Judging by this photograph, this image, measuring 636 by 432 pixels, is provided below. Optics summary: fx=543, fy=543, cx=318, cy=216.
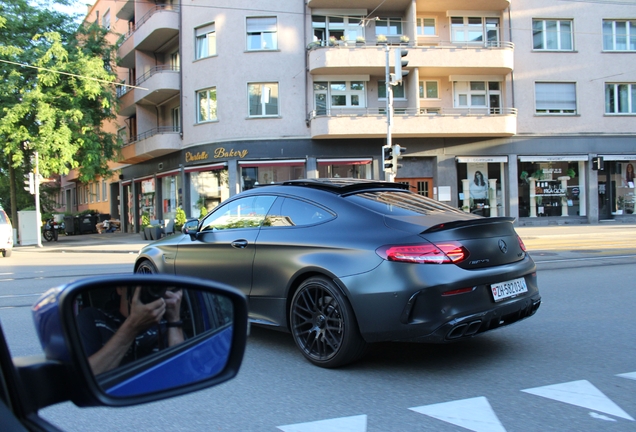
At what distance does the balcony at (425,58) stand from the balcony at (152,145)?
8100 mm

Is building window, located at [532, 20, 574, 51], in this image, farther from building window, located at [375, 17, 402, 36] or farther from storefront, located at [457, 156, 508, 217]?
building window, located at [375, 17, 402, 36]

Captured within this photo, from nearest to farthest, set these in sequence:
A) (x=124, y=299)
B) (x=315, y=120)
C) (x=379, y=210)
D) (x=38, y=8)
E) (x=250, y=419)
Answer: (x=124, y=299) → (x=250, y=419) → (x=379, y=210) → (x=315, y=120) → (x=38, y=8)

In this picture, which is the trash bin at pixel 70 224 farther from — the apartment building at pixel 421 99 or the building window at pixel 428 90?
the building window at pixel 428 90

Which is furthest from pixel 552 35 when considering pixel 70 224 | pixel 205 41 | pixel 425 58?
pixel 70 224

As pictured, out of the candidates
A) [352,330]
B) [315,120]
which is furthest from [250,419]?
[315,120]

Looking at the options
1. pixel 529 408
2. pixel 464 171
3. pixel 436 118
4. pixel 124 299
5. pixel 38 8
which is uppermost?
pixel 38 8

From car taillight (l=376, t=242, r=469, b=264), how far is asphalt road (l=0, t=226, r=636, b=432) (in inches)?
37.2

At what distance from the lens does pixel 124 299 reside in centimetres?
131

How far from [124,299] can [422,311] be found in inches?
121

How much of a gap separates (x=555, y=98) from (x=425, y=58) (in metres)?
7.16

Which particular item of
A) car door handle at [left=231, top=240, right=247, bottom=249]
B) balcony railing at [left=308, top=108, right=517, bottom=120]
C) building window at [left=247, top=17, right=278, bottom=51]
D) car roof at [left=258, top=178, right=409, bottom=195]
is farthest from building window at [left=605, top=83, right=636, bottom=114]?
Result: car door handle at [left=231, top=240, right=247, bottom=249]

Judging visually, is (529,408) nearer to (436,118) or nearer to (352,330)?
(352,330)

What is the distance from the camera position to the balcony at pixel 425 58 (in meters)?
24.4

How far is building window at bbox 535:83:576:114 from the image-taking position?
87.2ft
